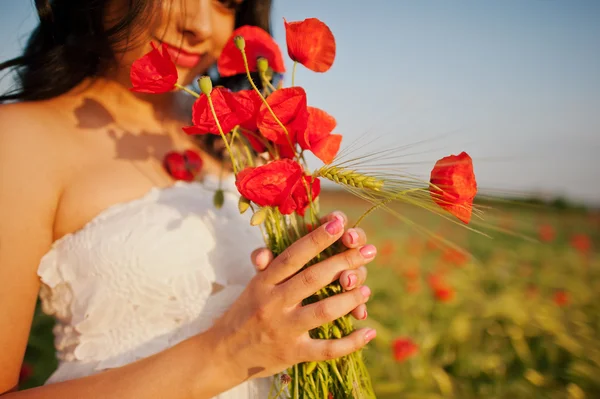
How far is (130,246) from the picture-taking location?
3.35 ft

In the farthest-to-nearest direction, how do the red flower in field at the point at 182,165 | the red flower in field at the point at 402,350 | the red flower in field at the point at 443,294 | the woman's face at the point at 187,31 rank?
the red flower in field at the point at 443,294 → the red flower in field at the point at 402,350 → the red flower in field at the point at 182,165 → the woman's face at the point at 187,31

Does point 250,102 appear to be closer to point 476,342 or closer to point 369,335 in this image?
point 369,335

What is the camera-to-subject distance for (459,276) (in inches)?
152

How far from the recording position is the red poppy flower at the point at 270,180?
2.21 ft


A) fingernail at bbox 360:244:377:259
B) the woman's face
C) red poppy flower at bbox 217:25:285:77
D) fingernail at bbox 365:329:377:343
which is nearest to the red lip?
the woman's face

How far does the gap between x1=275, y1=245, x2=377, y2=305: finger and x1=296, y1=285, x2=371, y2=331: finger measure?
2 cm

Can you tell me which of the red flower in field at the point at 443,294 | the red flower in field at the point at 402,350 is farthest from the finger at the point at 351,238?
the red flower in field at the point at 443,294

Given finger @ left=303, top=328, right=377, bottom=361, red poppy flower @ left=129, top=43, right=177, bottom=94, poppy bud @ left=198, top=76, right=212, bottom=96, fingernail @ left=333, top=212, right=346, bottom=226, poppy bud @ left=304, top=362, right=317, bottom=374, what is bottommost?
poppy bud @ left=304, top=362, right=317, bottom=374

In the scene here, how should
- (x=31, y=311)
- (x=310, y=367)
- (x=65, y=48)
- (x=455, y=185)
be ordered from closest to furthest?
(x=455, y=185) → (x=310, y=367) → (x=31, y=311) → (x=65, y=48)

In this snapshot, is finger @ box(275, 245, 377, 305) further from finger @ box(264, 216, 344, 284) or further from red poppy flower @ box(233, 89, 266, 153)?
red poppy flower @ box(233, 89, 266, 153)

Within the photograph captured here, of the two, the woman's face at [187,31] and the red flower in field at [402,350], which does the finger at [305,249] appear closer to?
the woman's face at [187,31]

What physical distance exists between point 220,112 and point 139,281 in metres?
0.49

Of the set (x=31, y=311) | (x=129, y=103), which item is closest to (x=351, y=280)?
(x=31, y=311)

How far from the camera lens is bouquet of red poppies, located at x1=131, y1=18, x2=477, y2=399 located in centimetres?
66
